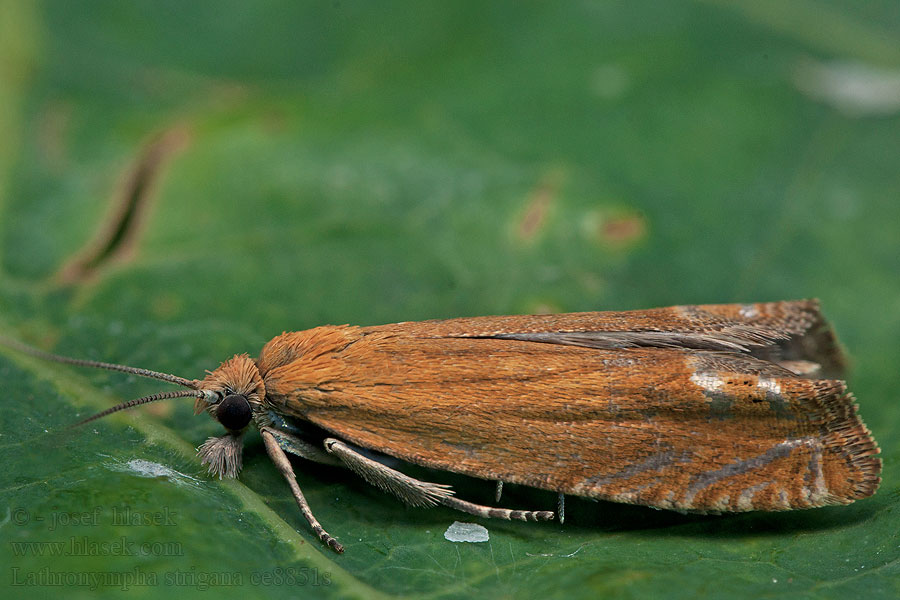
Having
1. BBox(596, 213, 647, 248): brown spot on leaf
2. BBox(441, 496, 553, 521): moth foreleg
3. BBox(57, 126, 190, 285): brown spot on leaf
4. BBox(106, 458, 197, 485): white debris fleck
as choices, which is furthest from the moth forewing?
BBox(57, 126, 190, 285): brown spot on leaf

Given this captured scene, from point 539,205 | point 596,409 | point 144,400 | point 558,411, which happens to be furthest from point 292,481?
point 539,205

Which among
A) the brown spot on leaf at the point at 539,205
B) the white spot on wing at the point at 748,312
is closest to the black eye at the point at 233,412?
the brown spot on leaf at the point at 539,205

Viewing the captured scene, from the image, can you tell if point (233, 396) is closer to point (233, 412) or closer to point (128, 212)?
point (233, 412)

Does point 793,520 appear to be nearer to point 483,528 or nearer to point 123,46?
point 483,528

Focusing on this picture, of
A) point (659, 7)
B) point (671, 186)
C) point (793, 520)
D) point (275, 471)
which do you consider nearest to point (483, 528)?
point (275, 471)

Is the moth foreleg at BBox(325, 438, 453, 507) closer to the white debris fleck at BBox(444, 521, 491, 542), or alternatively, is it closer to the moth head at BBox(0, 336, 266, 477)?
the white debris fleck at BBox(444, 521, 491, 542)

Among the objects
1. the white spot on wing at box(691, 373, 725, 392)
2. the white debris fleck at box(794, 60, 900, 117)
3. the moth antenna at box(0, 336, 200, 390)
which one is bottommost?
the moth antenna at box(0, 336, 200, 390)

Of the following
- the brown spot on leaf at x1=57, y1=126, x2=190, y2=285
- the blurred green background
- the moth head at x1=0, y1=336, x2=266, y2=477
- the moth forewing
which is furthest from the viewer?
the brown spot on leaf at x1=57, y1=126, x2=190, y2=285
